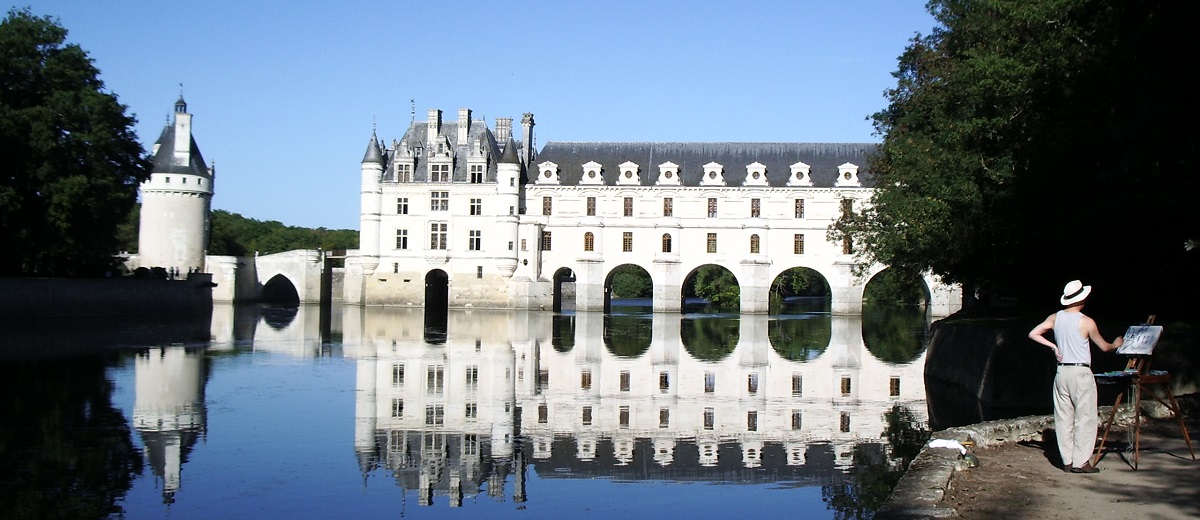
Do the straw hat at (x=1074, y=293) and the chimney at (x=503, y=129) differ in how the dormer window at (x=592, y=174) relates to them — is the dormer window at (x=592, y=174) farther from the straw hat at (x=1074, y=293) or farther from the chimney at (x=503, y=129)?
the straw hat at (x=1074, y=293)

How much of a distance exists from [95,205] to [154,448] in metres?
27.1

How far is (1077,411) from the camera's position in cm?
838

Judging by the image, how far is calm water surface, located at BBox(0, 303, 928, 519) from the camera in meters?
10.2

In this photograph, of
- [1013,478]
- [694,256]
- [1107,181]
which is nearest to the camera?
[1013,478]

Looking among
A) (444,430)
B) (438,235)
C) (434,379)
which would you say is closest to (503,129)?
(438,235)

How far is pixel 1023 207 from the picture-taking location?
18.8 metres

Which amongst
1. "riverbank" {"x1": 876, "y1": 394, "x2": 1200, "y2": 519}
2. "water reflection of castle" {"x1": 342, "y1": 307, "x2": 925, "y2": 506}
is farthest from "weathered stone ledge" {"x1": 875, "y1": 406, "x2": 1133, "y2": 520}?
"water reflection of castle" {"x1": 342, "y1": 307, "x2": 925, "y2": 506}

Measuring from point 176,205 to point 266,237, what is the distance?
29.1 metres

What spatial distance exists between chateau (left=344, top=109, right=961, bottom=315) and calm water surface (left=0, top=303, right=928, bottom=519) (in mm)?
26368

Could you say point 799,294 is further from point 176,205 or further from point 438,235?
point 176,205

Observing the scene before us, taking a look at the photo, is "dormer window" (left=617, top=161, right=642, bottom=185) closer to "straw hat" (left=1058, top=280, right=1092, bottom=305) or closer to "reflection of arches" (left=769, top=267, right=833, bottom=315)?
"reflection of arches" (left=769, top=267, right=833, bottom=315)

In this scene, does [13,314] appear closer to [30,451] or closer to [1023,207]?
[30,451]

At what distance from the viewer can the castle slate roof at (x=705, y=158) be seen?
183 feet

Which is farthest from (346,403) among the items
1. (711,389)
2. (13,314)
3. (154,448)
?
(13,314)
